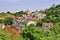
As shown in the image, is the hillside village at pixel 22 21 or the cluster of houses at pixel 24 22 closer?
the cluster of houses at pixel 24 22

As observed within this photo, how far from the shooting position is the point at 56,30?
3516cm

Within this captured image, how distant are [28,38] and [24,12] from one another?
5738 centimetres

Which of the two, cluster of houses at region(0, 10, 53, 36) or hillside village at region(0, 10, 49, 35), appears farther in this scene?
hillside village at region(0, 10, 49, 35)

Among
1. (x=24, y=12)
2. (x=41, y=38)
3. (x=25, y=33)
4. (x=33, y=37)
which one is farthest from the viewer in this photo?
(x=24, y=12)

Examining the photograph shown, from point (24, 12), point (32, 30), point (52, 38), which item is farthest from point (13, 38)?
point (24, 12)

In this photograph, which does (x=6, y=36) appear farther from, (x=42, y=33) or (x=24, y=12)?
(x=24, y=12)

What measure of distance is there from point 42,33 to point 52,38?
20.0 feet

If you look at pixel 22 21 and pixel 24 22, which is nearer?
pixel 24 22

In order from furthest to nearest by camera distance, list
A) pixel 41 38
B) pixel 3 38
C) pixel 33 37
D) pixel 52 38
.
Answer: pixel 33 37, pixel 41 38, pixel 52 38, pixel 3 38

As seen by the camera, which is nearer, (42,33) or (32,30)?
(42,33)

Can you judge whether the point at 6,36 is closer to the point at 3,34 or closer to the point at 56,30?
the point at 3,34

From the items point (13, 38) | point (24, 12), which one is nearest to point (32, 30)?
point (13, 38)

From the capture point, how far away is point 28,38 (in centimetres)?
3459

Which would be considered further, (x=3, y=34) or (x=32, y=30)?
(x=32, y=30)
